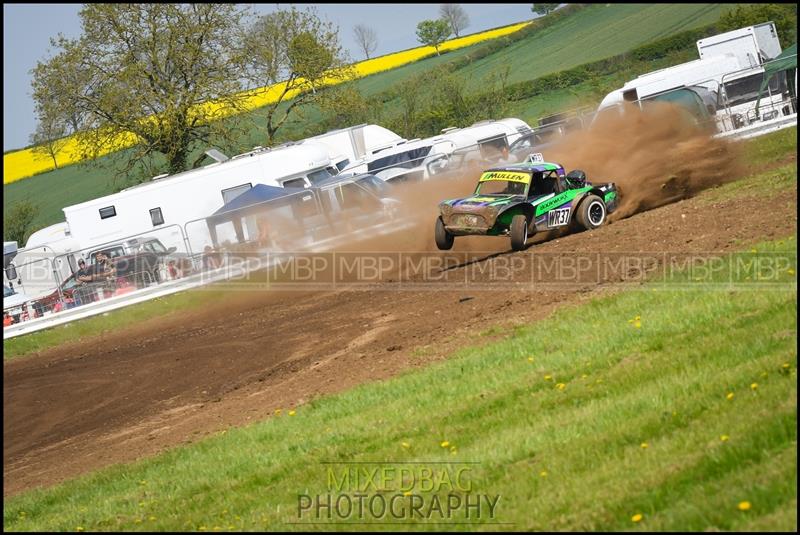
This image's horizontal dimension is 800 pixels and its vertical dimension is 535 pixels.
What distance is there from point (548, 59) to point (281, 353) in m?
51.0

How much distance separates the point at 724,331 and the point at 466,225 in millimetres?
10046

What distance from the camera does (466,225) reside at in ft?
62.8

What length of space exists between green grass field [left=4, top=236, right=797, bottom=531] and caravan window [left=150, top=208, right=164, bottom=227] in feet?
66.6

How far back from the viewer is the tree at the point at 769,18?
46.9 m

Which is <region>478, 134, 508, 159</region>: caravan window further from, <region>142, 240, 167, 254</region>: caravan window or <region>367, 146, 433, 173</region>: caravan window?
<region>142, 240, 167, 254</region>: caravan window

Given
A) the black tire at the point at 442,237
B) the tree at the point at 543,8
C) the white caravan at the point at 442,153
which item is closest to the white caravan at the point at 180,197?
the white caravan at the point at 442,153

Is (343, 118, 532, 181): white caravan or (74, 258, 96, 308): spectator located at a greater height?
(343, 118, 532, 181): white caravan

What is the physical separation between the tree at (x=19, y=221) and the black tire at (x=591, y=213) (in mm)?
41629

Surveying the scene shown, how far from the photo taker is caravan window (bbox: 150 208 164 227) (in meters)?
30.9

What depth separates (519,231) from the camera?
1847cm

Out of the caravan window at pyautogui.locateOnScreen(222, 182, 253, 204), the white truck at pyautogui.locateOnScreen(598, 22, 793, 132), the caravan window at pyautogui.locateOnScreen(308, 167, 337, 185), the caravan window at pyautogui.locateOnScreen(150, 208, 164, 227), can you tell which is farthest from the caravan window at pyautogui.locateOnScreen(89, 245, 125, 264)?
the white truck at pyautogui.locateOnScreen(598, 22, 793, 132)

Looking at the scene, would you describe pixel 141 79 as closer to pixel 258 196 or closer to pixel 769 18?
pixel 258 196

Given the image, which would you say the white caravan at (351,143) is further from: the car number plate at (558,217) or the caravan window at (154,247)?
the car number plate at (558,217)

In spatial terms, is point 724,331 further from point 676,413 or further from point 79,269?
point 79,269
